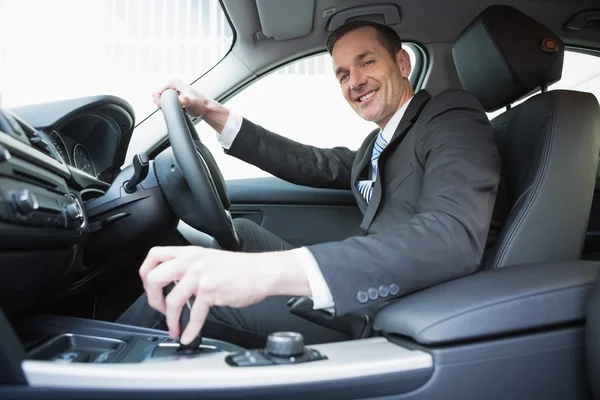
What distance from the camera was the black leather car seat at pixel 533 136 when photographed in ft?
3.82

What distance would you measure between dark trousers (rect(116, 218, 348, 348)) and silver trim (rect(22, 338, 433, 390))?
40 cm

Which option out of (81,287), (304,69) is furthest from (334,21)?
(81,287)

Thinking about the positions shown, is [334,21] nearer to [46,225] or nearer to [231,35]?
[231,35]

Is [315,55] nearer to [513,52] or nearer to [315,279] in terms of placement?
[513,52]

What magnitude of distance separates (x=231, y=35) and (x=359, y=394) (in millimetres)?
1573

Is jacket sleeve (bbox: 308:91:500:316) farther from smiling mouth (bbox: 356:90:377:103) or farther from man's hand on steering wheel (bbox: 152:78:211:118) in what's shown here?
man's hand on steering wheel (bbox: 152:78:211:118)

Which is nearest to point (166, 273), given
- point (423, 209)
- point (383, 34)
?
point (423, 209)

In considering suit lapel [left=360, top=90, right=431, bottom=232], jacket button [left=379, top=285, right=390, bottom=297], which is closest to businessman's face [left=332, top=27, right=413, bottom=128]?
suit lapel [left=360, top=90, right=431, bottom=232]

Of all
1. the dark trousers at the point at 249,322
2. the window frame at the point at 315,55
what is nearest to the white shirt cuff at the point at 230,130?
the window frame at the point at 315,55

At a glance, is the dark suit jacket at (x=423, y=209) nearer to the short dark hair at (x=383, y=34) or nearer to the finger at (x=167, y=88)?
the short dark hair at (x=383, y=34)

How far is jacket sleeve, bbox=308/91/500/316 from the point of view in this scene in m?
0.89

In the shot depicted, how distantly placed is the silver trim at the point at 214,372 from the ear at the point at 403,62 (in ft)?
3.82

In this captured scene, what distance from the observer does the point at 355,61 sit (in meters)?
1.77

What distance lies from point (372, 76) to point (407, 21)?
0.54m
